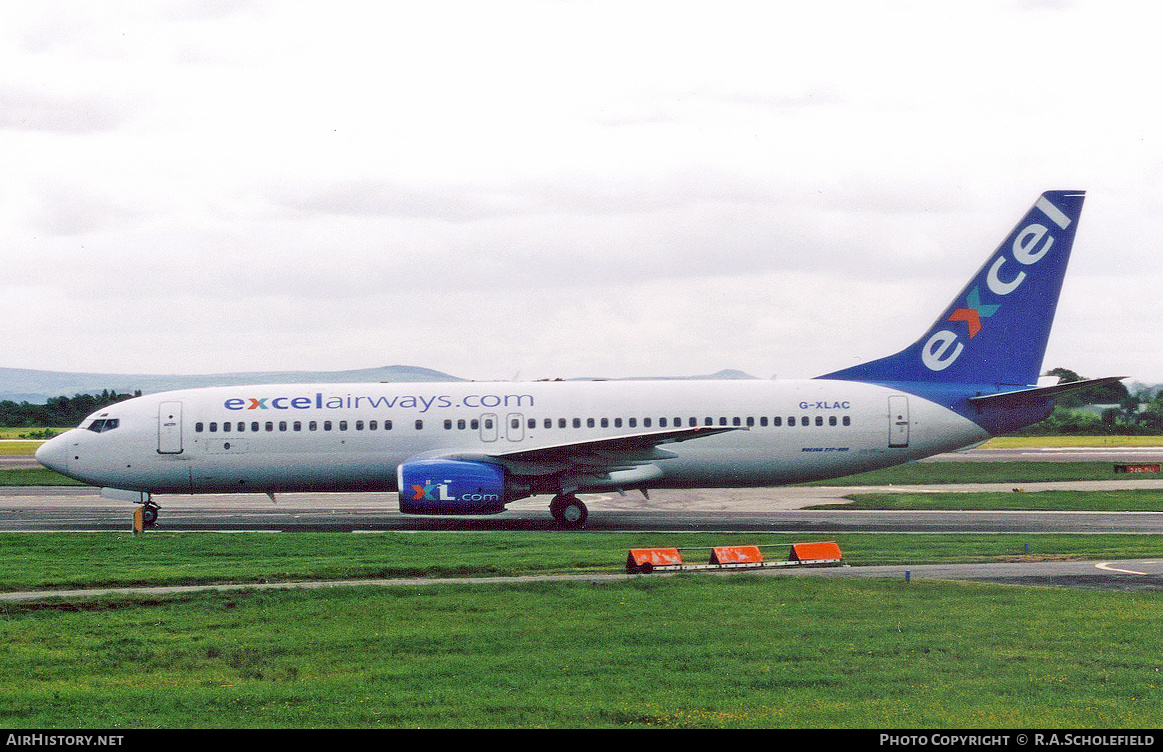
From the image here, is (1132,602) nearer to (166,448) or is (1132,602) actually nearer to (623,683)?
(623,683)

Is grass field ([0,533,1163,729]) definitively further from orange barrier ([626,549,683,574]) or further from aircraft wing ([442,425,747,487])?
aircraft wing ([442,425,747,487])

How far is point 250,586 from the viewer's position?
72.1 ft

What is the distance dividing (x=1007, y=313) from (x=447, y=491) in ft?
59.9

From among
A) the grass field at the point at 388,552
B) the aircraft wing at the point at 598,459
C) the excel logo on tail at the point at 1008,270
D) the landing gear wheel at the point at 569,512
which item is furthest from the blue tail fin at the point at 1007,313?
the landing gear wheel at the point at 569,512

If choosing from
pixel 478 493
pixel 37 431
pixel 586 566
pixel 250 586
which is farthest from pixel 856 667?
pixel 37 431

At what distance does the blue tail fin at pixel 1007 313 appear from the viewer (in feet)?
121

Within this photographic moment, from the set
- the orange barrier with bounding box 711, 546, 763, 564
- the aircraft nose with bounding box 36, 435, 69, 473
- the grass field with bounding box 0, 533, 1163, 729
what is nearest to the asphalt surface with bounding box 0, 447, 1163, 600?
the orange barrier with bounding box 711, 546, 763, 564

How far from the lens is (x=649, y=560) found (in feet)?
78.1

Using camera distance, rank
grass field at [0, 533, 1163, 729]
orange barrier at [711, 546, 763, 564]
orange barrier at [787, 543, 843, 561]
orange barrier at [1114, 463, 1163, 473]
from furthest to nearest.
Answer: orange barrier at [1114, 463, 1163, 473], orange barrier at [787, 543, 843, 561], orange barrier at [711, 546, 763, 564], grass field at [0, 533, 1163, 729]

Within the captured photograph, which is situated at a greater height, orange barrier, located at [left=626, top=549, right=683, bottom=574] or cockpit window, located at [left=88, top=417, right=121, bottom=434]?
cockpit window, located at [left=88, top=417, right=121, bottom=434]

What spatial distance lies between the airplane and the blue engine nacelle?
1010mm

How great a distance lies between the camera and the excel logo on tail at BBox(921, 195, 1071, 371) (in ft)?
121
